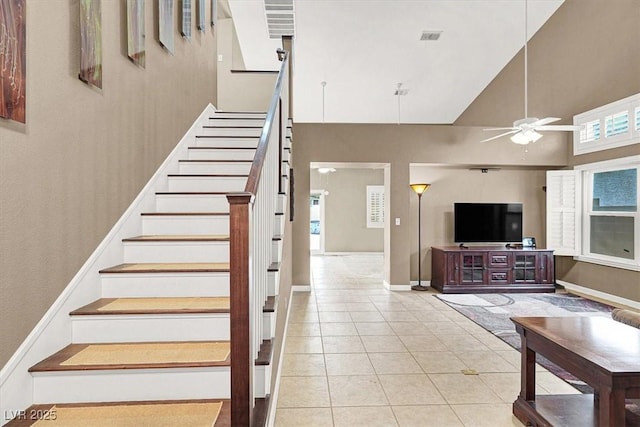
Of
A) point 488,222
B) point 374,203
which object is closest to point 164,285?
point 488,222

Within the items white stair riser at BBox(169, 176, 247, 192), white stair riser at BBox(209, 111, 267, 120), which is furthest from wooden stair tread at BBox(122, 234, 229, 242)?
white stair riser at BBox(209, 111, 267, 120)

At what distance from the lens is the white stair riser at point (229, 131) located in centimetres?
423

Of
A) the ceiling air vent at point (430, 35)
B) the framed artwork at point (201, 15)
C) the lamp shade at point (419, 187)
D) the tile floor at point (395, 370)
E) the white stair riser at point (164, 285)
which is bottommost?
the tile floor at point (395, 370)

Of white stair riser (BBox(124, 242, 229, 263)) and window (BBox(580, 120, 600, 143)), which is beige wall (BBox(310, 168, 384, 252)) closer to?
window (BBox(580, 120, 600, 143))

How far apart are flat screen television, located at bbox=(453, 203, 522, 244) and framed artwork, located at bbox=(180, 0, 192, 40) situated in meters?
5.11

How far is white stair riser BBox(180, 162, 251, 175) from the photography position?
3414mm

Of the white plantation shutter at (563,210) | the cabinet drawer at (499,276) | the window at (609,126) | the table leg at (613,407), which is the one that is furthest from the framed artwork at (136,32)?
the white plantation shutter at (563,210)

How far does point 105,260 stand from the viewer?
229 cm

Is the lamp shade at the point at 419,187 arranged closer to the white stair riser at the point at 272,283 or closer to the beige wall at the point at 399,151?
the beige wall at the point at 399,151

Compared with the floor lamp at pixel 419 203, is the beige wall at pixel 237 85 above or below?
above

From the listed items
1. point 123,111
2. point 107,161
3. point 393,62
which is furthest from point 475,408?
point 393,62

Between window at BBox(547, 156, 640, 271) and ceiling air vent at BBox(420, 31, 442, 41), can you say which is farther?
ceiling air vent at BBox(420, 31, 442, 41)

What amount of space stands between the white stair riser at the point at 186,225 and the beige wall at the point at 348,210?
9435mm

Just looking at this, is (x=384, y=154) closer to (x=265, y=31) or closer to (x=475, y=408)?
(x=265, y=31)
